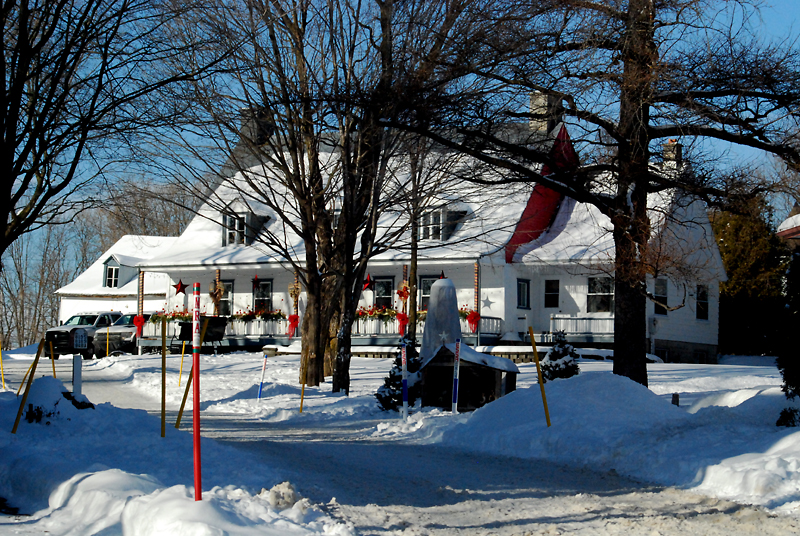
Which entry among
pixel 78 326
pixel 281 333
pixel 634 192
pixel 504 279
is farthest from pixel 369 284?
pixel 634 192

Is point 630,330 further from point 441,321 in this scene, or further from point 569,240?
point 569,240

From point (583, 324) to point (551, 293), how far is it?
6.62ft

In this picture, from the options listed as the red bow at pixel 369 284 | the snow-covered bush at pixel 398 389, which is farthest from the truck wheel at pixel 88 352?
the snow-covered bush at pixel 398 389

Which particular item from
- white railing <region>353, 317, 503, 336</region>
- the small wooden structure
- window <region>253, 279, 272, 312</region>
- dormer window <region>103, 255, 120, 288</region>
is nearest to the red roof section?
white railing <region>353, 317, 503, 336</region>

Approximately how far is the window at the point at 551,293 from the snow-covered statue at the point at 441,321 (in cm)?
1521

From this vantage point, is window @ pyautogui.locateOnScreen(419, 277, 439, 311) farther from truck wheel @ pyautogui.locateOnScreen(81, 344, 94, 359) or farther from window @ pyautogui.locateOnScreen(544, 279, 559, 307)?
truck wheel @ pyautogui.locateOnScreen(81, 344, 94, 359)

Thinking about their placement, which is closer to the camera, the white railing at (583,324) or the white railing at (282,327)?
the white railing at (583,324)

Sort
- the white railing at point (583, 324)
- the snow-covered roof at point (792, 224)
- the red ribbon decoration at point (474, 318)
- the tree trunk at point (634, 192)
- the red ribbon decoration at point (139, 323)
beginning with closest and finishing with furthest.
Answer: the tree trunk at point (634, 192), the red ribbon decoration at point (474, 318), the white railing at point (583, 324), the snow-covered roof at point (792, 224), the red ribbon decoration at point (139, 323)

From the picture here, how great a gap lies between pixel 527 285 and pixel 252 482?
24.7 metres

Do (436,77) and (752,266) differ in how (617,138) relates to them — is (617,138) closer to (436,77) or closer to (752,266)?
(436,77)

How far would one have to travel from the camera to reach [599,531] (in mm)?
6031

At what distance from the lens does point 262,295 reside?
1380 inches

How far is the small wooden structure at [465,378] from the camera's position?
1424 centimetres

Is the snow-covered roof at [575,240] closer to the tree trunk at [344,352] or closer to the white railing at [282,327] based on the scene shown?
the white railing at [282,327]
